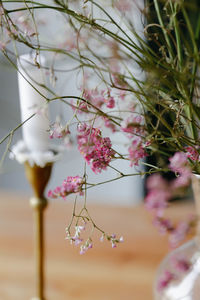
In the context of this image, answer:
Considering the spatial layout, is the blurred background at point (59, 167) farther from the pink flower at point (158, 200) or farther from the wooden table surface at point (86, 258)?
the pink flower at point (158, 200)

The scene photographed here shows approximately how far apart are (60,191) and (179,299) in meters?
0.26

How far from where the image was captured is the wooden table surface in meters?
0.85

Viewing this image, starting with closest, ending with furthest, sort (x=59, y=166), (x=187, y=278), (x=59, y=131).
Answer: (x=59, y=131) → (x=187, y=278) → (x=59, y=166)

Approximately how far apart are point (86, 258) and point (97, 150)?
1.76ft

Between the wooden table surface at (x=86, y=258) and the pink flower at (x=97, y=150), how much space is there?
46cm

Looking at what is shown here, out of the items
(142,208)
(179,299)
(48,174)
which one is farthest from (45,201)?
(142,208)

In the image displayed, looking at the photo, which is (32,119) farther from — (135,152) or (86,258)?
(86,258)

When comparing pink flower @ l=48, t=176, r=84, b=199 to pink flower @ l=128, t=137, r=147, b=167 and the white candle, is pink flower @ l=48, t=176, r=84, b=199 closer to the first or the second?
pink flower @ l=128, t=137, r=147, b=167

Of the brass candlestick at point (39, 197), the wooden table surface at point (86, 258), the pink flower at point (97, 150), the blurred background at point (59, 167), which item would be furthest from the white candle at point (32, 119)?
the blurred background at point (59, 167)

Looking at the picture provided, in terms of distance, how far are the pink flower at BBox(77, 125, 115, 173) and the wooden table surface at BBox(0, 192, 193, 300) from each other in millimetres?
458

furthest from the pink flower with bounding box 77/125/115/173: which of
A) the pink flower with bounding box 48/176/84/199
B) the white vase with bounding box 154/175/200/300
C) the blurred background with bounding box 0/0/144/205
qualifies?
the blurred background with bounding box 0/0/144/205

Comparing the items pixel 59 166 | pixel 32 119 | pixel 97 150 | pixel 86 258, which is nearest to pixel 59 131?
pixel 97 150

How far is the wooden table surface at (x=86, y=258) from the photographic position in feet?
2.78

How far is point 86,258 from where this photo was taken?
93 centimetres
